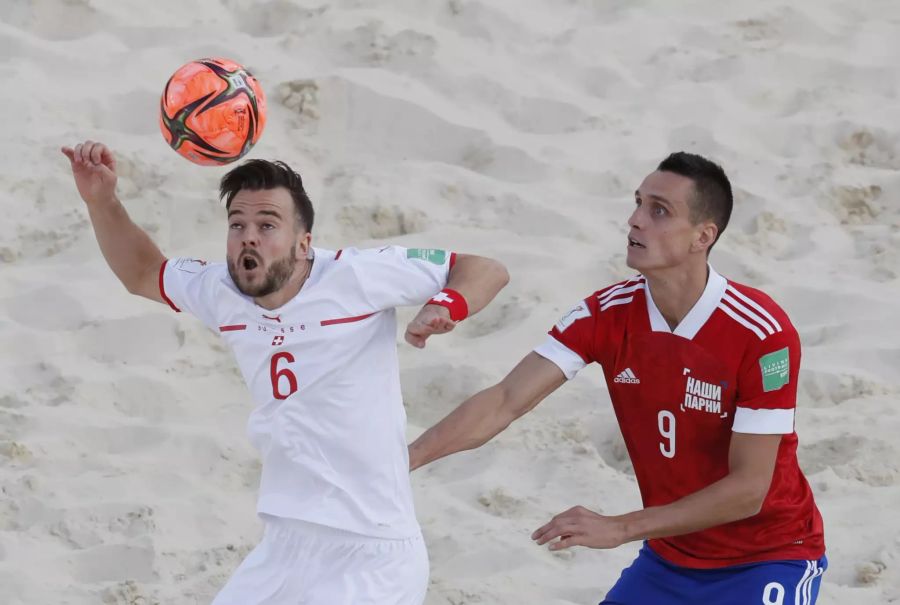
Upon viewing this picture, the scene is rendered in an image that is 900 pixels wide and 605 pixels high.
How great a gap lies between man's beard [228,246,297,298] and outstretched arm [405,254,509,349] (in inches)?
15.8

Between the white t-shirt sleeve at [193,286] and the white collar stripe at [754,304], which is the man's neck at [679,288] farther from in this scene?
the white t-shirt sleeve at [193,286]

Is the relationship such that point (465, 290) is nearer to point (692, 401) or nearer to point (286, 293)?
point (286, 293)

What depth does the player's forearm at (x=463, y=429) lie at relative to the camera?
421cm

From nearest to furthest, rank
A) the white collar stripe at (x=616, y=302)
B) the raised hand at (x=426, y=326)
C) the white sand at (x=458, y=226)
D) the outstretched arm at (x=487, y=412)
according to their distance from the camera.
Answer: the raised hand at (x=426, y=326) < the outstretched arm at (x=487, y=412) < the white collar stripe at (x=616, y=302) < the white sand at (x=458, y=226)

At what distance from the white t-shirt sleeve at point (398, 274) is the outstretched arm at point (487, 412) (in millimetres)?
364

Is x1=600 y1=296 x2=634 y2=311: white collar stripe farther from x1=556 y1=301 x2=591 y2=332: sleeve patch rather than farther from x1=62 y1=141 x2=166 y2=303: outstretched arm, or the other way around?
x1=62 y1=141 x2=166 y2=303: outstretched arm

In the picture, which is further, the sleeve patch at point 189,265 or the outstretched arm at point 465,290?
the sleeve patch at point 189,265

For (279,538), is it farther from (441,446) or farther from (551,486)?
(551,486)

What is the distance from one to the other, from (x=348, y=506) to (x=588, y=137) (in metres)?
3.69

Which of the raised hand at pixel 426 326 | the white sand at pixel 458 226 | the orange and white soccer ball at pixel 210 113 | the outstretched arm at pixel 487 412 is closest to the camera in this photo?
the raised hand at pixel 426 326

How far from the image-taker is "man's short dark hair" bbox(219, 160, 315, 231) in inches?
162

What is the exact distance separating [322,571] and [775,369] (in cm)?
134

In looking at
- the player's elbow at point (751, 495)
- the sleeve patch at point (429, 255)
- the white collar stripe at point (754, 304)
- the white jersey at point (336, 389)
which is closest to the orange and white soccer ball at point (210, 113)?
the white jersey at point (336, 389)

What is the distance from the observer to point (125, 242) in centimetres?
448
